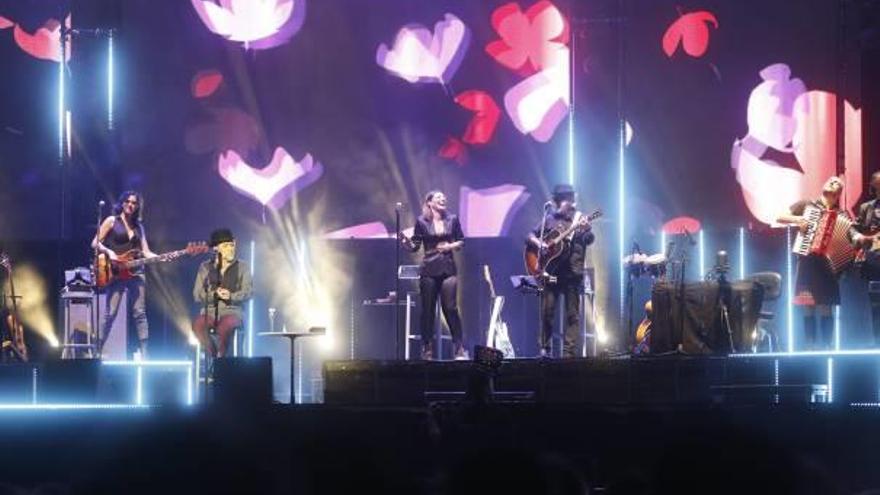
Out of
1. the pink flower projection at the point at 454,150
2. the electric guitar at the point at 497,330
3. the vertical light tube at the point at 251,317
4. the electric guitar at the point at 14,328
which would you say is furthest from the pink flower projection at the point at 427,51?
the electric guitar at the point at 14,328

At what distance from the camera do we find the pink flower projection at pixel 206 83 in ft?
51.0

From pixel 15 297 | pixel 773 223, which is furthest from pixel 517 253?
pixel 15 297

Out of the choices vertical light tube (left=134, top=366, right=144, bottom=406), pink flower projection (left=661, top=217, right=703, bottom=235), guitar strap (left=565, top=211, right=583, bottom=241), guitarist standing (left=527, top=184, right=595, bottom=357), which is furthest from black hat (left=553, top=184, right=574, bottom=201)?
vertical light tube (left=134, top=366, right=144, bottom=406)

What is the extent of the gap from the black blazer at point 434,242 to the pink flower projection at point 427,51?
3259mm

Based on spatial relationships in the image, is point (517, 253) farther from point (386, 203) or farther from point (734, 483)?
point (734, 483)

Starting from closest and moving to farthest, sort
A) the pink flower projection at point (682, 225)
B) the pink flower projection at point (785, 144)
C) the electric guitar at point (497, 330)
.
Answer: the electric guitar at point (497, 330) < the pink flower projection at point (682, 225) < the pink flower projection at point (785, 144)

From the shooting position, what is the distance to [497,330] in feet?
47.8

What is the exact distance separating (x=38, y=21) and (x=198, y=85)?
6.78 ft

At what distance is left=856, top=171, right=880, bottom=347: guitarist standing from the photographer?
453 inches

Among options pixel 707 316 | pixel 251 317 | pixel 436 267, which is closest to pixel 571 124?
pixel 436 267

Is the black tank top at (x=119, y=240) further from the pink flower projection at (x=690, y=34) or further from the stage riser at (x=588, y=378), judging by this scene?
the pink flower projection at (x=690, y=34)

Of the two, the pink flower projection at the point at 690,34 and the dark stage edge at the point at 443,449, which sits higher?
the pink flower projection at the point at 690,34

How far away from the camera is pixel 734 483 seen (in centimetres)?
450

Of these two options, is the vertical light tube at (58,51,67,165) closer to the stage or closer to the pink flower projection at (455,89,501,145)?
the pink flower projection at (455,89,501,145)
